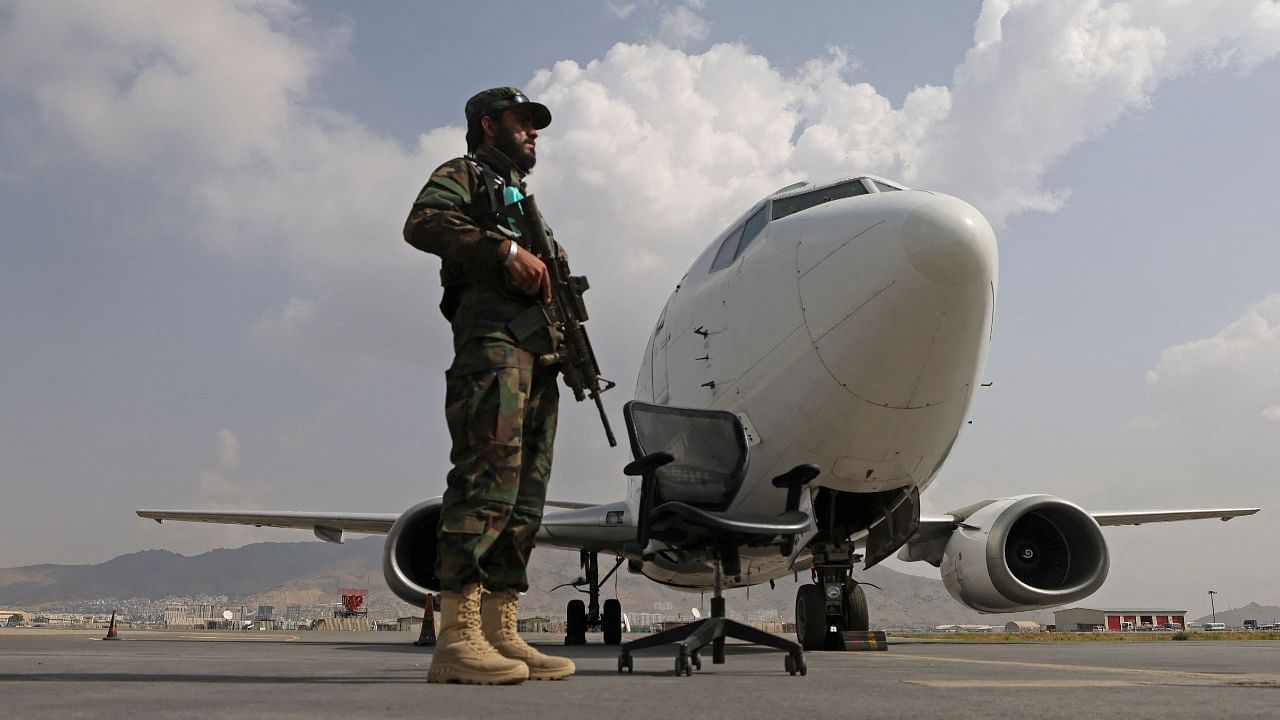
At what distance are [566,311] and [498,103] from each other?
923 mm

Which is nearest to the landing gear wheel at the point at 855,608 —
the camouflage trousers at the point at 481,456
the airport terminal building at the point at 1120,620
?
the camouflage trousers at the point at 481,456

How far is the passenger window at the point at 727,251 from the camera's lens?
8305 millimetres

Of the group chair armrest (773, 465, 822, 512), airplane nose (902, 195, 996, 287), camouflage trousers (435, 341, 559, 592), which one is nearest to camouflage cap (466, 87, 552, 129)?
camouflage trousers (435, 341, 559, 592)

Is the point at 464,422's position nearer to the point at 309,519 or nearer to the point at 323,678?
the point at 323,678

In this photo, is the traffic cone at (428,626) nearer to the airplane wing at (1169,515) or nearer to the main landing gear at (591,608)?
the main landing gear at (591,608)

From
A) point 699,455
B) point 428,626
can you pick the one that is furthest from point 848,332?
point 428,626

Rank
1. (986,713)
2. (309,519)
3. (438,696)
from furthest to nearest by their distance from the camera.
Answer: (309,519) < (438,696) < (986,713)

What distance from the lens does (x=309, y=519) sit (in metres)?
16.1

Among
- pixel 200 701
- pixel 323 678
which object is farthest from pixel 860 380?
pixel 200 701

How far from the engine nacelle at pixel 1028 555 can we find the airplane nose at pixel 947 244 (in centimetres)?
524

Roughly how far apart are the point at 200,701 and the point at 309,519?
1427cm

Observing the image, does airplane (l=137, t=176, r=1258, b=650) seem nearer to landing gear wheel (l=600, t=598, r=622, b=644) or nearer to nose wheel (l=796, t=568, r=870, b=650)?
nose wheel (l=796, t=568, r=870, b=650)

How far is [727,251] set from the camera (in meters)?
8.48

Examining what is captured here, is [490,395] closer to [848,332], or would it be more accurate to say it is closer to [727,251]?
[848,332]
